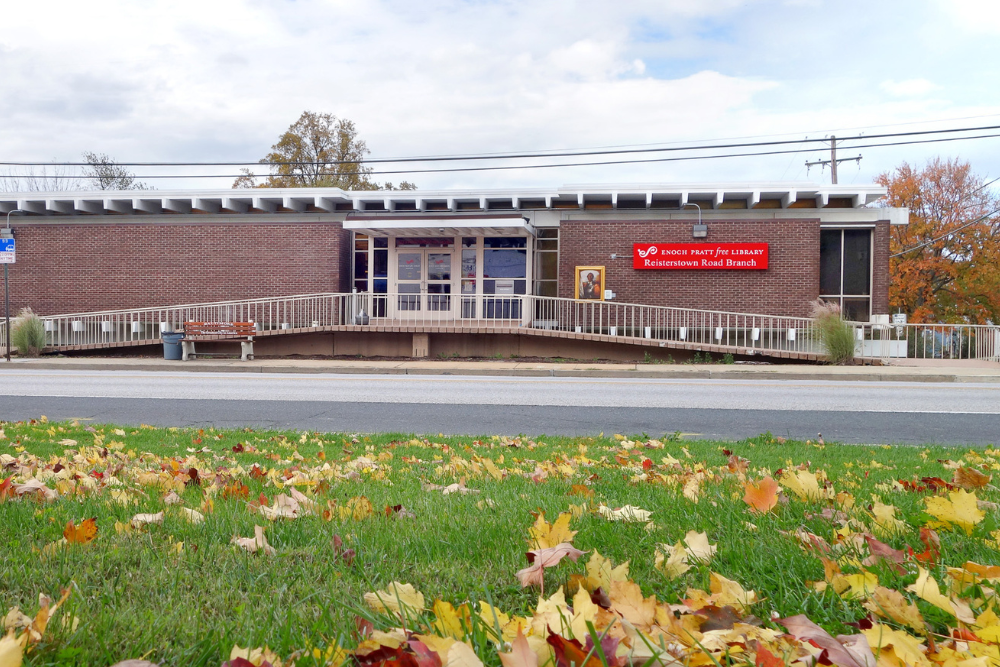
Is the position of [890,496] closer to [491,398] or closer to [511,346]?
[491,398]

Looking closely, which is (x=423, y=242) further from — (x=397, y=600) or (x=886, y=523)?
(x=397, y=600)

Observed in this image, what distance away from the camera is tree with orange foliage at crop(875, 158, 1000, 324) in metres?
40.7

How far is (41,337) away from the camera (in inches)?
926

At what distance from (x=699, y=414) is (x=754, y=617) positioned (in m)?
9.01

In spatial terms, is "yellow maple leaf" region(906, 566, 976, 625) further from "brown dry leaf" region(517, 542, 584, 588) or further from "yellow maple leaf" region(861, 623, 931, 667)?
"brown dry leaf" region(517, 542, 584, 588)

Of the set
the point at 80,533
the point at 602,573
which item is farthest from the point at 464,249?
the point at 602,573

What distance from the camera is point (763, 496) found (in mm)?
3141

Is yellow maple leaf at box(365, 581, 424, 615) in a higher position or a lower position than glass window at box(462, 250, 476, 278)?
lower

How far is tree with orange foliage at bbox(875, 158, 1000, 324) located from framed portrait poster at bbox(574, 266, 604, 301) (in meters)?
23.6

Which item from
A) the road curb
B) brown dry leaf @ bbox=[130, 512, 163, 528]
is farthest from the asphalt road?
brown dry leaf @ bbox=[130, 512, 163, 528]

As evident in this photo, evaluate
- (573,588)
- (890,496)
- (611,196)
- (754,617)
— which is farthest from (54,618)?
(611,196)

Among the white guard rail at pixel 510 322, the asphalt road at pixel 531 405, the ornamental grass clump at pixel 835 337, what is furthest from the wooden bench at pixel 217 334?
the ornamental grass clump at pixel 835 337

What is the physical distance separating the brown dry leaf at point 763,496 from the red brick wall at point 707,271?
71.8 feet

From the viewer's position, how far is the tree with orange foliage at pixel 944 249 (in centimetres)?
4072
